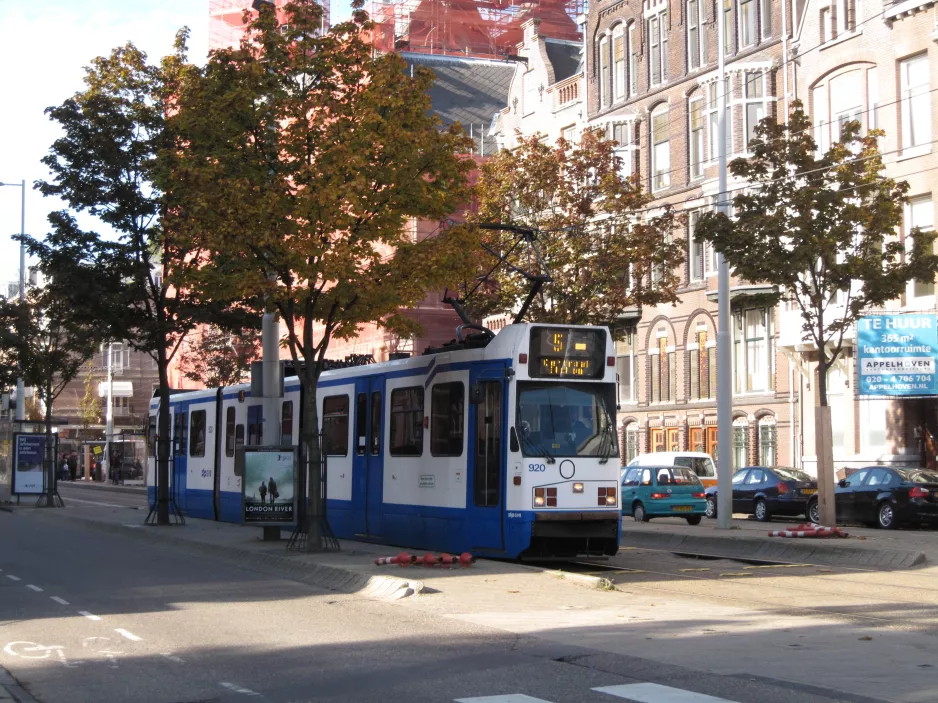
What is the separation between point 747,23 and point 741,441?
14.1 metres

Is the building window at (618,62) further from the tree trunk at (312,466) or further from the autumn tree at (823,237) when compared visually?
the tree trunk at (312,466)

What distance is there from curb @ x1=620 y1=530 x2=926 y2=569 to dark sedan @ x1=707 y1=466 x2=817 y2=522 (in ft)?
32.5

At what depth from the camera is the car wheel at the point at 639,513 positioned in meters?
34.9

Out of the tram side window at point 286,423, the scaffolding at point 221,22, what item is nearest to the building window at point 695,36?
the tram side window at point 286,423

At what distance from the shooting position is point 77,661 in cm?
1108

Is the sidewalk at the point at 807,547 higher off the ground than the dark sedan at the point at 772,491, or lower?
lower

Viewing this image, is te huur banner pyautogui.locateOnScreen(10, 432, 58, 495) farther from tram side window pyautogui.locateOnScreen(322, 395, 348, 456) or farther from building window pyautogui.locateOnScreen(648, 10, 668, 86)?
building window pyautogui.locateOnScreen(648, 10, 668, 86)

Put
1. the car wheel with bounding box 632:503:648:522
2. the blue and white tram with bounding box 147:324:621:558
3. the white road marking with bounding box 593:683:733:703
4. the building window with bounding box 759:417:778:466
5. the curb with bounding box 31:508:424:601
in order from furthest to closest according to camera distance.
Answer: the building window with bounding box 759:417:778:466 → the car wheel with bounding box 632:503:648:522 → the blue and white tram with bounding box 147:324:621:558 → the curb with bounding box 31:508:424:601 → the white road marking with bounding box 593:683:733:703

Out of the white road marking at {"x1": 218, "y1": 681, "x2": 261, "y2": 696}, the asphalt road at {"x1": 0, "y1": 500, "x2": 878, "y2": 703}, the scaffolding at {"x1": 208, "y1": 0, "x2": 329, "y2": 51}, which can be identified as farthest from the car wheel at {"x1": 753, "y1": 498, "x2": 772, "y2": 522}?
the scaffolding at {"x1": 208, "y1": 0, "x2": 329, "y2": 51}

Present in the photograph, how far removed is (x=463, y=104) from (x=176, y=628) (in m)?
62.8

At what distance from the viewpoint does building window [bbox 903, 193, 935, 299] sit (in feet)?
122

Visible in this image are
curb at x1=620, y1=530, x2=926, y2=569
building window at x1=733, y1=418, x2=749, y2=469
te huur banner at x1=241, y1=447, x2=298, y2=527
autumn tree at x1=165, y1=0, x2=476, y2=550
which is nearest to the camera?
autumn tree at x1=165, y1=0, x2=476, y2=550

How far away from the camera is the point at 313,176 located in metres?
20.0

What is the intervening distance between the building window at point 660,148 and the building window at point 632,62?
176cm
